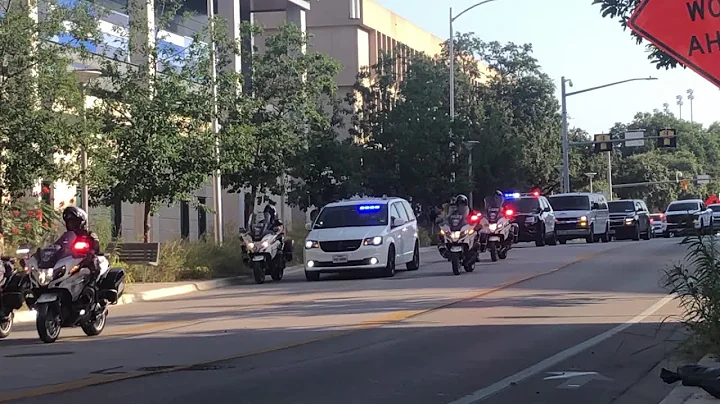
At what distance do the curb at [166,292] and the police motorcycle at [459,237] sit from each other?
5223 mm

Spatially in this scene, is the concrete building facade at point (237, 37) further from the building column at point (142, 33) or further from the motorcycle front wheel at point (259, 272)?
the motorcycle front wheel at point (259, 272)

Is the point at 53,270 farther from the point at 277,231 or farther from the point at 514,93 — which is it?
the point at 514,93

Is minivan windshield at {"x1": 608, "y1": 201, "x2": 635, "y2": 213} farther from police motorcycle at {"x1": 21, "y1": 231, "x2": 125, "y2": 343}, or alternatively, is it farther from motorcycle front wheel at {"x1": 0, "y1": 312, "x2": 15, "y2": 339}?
motorcycle front wheel at {"x1": 0, "y1": 312, "x2": 15, "y2": 339}

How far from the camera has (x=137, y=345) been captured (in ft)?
43.4

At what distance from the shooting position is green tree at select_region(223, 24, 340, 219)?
114 feet

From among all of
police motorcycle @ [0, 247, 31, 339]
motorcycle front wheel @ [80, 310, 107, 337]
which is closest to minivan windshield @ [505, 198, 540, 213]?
motorcycle front wheel @ [80, 310, 107, 337]

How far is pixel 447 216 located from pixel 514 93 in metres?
54.5

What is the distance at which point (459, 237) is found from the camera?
23703 millimetres

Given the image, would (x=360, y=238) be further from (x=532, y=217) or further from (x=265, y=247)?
(x=532, y=217)

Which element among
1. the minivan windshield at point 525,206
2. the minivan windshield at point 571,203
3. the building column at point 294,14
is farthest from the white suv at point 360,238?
the building column at point 294,14

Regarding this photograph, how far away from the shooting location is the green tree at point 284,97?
114 feet

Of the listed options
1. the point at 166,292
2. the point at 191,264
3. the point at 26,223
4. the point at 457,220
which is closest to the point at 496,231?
the point at 457,220

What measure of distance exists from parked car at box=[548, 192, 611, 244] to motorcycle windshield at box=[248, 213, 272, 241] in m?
20.6

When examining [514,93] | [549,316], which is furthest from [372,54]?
[549,316]
